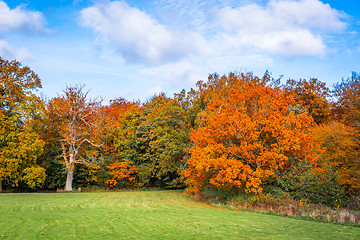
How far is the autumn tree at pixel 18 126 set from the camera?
89.0 ft

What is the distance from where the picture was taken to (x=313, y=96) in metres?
39.7

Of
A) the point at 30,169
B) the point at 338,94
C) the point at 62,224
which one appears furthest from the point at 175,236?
the point at 338,94

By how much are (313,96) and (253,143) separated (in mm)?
26364

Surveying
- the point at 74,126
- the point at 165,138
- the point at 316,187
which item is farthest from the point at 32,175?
the point at 316,187

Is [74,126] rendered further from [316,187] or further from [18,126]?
[316,187]

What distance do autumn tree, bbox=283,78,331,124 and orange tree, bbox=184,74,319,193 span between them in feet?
64.5

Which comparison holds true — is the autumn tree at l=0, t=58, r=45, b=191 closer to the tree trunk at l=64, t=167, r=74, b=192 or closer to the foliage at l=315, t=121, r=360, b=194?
the tree trunk at l=64, t=167, r=74, b=192

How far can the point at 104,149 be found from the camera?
121 feet

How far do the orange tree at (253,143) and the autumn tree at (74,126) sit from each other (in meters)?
17.1

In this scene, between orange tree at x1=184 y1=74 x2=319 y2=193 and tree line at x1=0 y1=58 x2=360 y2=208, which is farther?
tree line at x1=0 y1=58 x2=360 y2=208

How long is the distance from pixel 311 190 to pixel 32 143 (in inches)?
1035

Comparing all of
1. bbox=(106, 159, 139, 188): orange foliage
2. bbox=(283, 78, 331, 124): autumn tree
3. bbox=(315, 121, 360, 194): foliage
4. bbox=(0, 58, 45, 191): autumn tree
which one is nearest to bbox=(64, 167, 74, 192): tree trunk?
bbox=(0, 58, 45, 191): autumn tree

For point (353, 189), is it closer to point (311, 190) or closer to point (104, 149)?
point (311, 190)

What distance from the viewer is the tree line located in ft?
58.0
